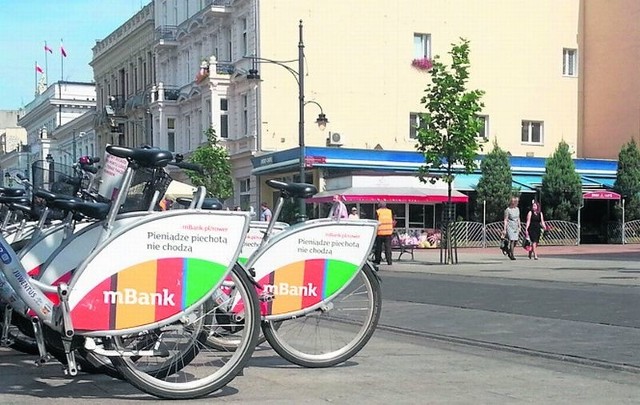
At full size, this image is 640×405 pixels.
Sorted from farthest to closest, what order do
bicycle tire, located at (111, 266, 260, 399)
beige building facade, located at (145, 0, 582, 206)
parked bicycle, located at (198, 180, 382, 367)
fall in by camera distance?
beige building facade, located at (145, 0, 582, 206)
parked bicycle, located at (198, 180, 382, 367)
bicycle tire, located at (111, 266, 260, 399)

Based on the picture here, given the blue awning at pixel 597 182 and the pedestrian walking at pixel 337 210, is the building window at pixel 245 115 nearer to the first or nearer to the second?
the blue awning at pixel 597 182

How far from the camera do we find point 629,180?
42156 millimetres

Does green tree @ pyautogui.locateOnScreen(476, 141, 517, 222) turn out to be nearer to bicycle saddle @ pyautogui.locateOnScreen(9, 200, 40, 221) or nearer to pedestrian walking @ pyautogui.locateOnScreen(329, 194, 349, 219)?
pedestrian walking @ pyautogui.locateOnScreen(329, 194, 349, 219)

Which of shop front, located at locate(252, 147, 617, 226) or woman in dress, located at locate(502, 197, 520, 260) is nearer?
woman in dress, located at locate(502, 197, 520, 260)

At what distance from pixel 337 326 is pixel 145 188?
2.29 meters

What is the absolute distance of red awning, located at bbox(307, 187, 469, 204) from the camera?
36881mm

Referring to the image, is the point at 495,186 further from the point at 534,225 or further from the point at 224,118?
the point at 534,225

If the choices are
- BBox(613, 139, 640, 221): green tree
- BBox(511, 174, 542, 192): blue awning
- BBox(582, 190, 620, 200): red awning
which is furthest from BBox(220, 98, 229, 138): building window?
BBox(613, 139, 640, 221): green tree

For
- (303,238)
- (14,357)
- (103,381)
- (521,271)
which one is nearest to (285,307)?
(303,238)

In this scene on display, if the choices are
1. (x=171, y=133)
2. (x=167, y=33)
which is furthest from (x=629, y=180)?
(x=167, y=33)

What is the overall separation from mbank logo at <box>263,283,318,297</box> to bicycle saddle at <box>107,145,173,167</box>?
1.69 m

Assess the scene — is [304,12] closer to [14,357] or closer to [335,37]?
[335,37]

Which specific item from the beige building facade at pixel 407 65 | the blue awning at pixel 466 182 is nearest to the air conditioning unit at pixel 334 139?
the beige building facade at pixel 407 65

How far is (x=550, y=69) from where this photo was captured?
49.5 m
